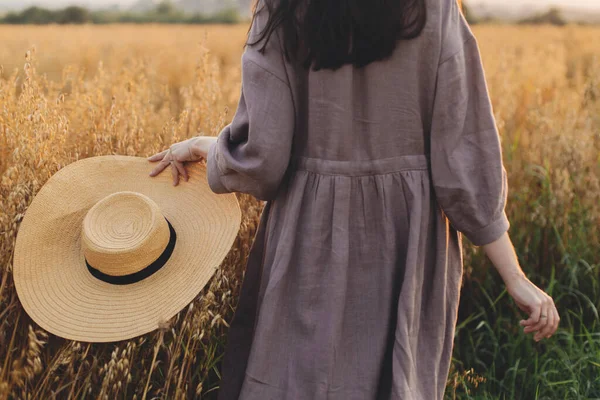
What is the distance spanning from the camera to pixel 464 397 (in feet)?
7.01

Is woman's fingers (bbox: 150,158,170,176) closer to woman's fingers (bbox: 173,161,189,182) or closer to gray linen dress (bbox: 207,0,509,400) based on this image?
woman's fingers (bbox: 173,161,189,182)

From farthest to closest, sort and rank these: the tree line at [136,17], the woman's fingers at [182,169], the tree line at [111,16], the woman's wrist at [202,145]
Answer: the tree line at [111,16], the tree line at [136,17], the woman's fingers at [182,169], the woman's wrist at [202,145]

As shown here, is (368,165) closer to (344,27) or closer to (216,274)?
(344,27)

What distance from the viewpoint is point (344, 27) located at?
51.5 inches

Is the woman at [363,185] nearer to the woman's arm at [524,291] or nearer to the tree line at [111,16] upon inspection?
the woman's arm at [524,291]

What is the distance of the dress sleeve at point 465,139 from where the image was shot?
137 centimetres

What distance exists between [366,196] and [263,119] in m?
0.29

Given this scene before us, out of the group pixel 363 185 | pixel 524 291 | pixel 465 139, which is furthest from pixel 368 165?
pixel 524 291

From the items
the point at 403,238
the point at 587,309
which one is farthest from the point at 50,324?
the point at 587,309

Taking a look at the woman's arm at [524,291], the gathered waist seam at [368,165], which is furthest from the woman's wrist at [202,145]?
the woman's arm at [524,291]

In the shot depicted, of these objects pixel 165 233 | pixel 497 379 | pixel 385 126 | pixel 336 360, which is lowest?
pixel 497 379

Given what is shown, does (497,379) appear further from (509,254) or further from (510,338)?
(509,254)

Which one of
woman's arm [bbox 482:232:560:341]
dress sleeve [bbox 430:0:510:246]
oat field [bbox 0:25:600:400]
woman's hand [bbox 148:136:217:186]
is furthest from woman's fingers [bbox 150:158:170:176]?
woman's arm [bbox 482:232:560:341]

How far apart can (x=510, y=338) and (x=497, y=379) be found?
17 cm
